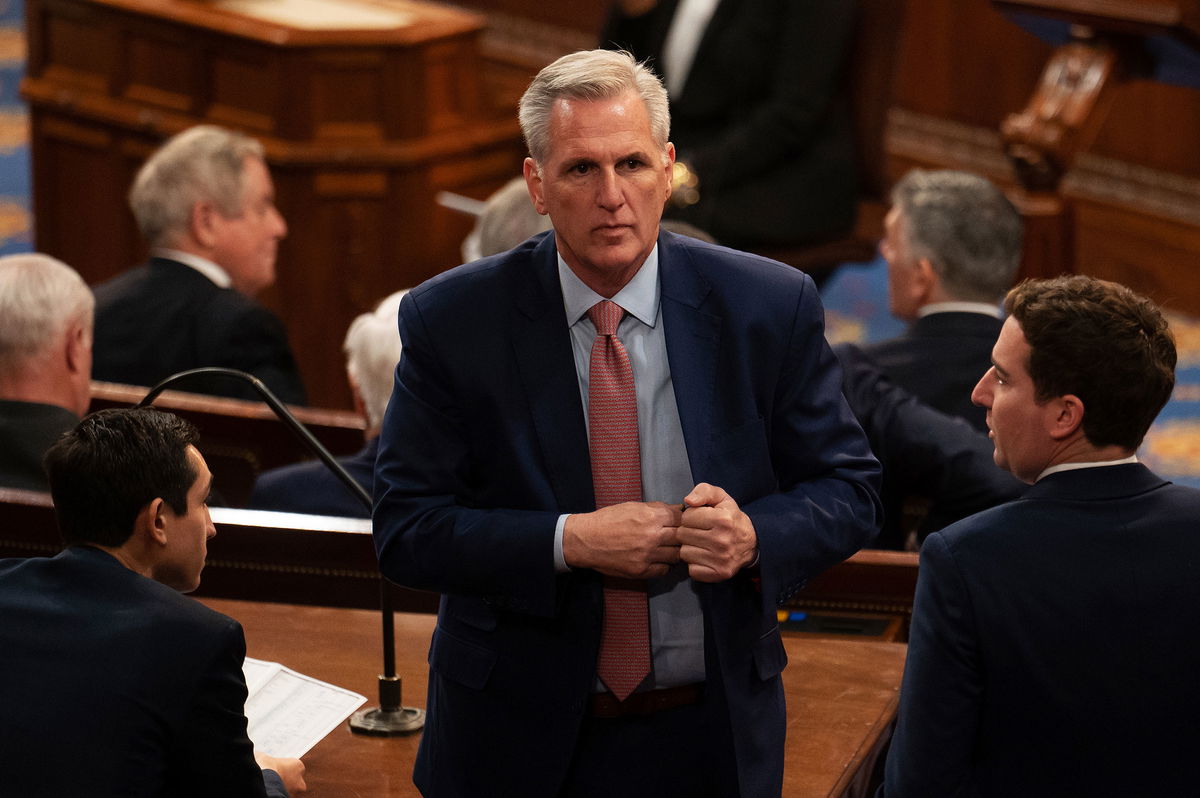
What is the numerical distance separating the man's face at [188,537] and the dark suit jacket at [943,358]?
1.81m

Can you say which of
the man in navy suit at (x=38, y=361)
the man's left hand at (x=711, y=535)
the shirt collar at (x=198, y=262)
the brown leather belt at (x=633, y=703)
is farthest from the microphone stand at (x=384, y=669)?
the shirt collar at (x=198, y=262)

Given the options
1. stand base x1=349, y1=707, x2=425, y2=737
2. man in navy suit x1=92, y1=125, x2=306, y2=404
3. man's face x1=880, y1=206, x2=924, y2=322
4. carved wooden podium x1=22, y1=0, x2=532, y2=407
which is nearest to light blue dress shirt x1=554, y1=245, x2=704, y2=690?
stand base x1=349, y1=707, x2=425, y2=737

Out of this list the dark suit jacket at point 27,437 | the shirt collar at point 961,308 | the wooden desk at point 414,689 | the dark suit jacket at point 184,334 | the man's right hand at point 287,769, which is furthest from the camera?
the dark suit jacket at point 184,334

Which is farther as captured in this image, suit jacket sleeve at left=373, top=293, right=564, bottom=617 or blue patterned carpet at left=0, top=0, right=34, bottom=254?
blue patterned carpet at left=0, top=0, right=34, bottom=254

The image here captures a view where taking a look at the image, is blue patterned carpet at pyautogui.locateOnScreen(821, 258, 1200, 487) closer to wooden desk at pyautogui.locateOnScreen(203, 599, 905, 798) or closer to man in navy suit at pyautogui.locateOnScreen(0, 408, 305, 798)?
wooden desk at pyautogui.locateOnScreen(203, 599, 905, 798)

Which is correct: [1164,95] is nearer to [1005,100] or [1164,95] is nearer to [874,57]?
[1005,100]

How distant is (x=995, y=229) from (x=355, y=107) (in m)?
2.88

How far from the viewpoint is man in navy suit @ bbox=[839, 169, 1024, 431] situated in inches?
148

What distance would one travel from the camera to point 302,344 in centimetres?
622

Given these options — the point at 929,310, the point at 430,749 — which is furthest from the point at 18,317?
the point at 929,310

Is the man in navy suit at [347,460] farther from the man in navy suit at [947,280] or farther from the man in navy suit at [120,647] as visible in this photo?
the man in navy suit at [120,647]

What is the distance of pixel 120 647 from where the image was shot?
2.18 meters

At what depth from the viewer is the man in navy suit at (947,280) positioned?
3748 mm

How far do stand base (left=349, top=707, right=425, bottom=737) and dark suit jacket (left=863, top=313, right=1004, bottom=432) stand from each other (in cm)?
145
